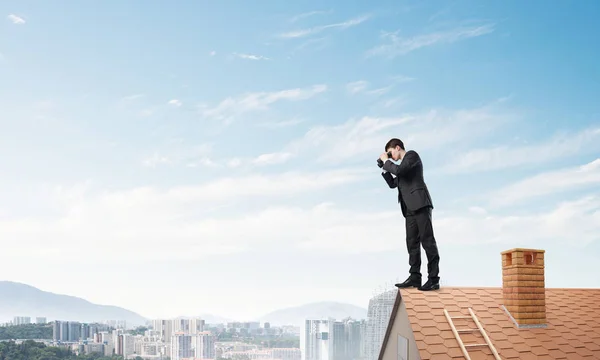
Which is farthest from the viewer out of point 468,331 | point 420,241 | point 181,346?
point 181,346

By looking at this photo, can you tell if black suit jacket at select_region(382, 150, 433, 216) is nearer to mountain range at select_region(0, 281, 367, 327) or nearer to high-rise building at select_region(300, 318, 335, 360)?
high-rise building at select_region(300, 318, 335, 360)

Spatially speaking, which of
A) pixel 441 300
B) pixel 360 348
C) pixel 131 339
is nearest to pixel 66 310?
pixel 131 339

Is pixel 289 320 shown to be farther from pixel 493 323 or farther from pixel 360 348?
pixel 493 323

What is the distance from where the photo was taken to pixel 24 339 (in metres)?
56.7

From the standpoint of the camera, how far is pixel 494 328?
7.72 m

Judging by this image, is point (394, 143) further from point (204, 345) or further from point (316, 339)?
point (204, 345)

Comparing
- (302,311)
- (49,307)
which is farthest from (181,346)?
(49,307)

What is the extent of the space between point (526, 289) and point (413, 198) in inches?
96.1

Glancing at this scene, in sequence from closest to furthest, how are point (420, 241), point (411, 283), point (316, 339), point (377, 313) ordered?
point (420, 241) → point (411, 283) → point (377, 313) → point (316, 339)

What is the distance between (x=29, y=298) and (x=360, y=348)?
240ft

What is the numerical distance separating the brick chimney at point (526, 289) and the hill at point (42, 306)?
8981 centimetres

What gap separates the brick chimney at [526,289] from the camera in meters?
7.98

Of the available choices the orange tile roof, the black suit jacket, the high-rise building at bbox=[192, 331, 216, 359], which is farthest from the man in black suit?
the high-rise building at bbox=[192, 331, 216, 359]

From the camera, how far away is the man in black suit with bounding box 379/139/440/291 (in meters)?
7.00
